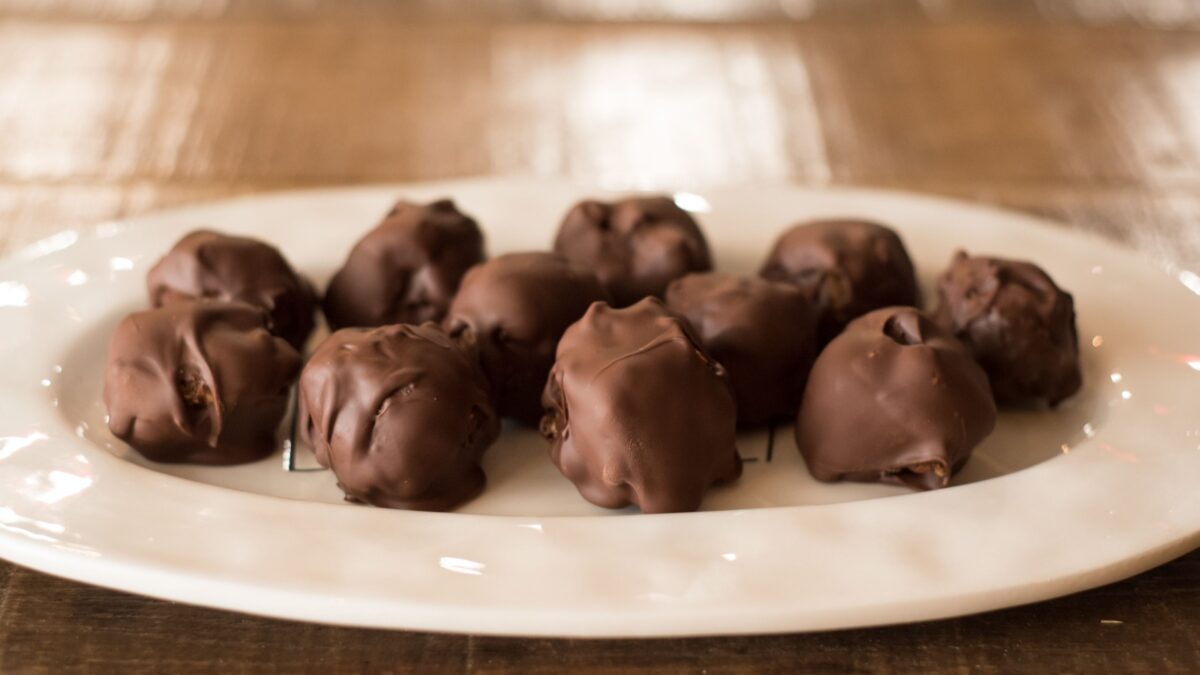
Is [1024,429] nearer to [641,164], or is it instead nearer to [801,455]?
[801,455]

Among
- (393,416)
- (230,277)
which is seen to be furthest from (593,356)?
(230,277)

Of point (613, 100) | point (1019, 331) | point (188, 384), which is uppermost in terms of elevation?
point (188, 384)

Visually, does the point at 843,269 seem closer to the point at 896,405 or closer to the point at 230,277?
the point at 896,405

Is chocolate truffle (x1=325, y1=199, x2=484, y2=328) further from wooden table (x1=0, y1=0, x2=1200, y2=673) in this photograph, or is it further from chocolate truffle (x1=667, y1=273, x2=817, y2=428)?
wooden table (x1=0, y1=0, x2=1200, y2=673)

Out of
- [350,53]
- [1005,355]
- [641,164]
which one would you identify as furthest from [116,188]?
[1005,355]

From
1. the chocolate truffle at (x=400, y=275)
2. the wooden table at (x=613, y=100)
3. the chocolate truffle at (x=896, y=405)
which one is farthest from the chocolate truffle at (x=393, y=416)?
the wooden table at (x=613, y=100)
